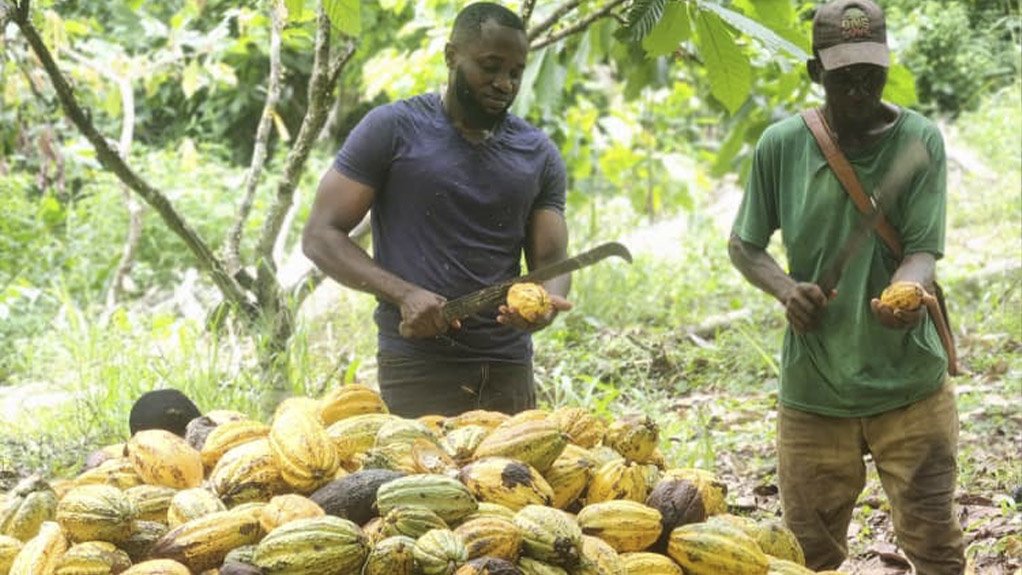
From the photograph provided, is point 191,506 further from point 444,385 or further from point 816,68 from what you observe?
point 816,68

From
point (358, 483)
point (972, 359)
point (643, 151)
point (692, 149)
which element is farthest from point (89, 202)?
point (358, 483)

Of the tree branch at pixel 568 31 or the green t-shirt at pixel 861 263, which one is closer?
the green t-shirt at pixel 861 263

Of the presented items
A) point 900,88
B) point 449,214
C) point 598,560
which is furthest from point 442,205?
point 598,560

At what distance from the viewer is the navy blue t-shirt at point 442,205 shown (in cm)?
309

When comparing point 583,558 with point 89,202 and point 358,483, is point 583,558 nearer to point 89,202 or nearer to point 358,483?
point 358,483

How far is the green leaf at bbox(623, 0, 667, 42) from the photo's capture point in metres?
2.42

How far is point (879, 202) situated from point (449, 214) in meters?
Result: 1.02

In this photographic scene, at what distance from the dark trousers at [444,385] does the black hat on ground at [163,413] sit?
0.69 m

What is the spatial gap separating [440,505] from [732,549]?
0.44 metres

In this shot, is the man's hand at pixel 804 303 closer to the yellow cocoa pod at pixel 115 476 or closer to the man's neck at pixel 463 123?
the man's neck at pixel 463 123

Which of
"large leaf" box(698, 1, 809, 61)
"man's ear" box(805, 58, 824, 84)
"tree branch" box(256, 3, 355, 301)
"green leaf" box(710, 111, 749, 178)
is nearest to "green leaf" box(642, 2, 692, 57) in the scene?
"large leaf" box(698, 1, 809, 61)

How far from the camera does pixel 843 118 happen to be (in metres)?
2.84

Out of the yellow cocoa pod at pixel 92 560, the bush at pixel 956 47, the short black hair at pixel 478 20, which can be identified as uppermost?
the bush at pixel 956 47

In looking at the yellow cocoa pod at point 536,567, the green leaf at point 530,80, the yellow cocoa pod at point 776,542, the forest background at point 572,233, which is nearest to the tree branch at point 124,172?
the forest background at point 572,233
